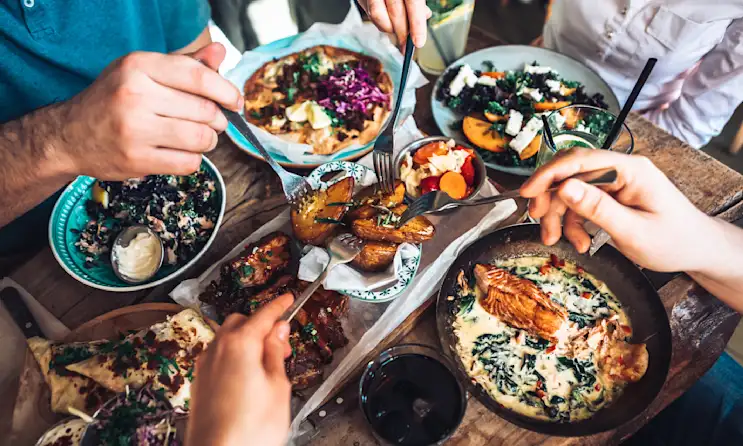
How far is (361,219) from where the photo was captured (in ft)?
6.29

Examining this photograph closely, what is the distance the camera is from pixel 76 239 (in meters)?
2.04

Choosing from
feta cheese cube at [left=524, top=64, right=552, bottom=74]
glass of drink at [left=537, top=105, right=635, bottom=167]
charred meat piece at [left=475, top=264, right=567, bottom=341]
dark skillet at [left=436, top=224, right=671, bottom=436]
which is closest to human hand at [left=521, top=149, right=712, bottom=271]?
dark skillet at [left=436, top=224, right=671, bottom=436]

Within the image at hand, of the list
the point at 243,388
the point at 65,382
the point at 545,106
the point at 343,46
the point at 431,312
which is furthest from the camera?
the point at 343,46

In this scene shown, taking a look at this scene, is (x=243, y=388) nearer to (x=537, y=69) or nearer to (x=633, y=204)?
(x=633, y=204)

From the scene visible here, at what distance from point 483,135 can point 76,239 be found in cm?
186

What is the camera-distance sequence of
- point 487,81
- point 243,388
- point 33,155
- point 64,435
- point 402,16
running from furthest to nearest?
point 487,81 < point 402,16 < point 33,155 < point 64,435 < point 243,388

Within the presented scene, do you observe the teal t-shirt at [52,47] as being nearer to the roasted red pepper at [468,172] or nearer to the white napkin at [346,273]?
the white napkin at [346,273]

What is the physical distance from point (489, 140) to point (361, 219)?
0.87 metres

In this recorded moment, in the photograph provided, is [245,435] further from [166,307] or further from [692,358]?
[692,358]

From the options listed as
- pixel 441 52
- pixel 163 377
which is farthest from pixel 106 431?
pixel 441 52

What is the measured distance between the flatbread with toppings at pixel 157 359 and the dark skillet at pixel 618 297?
0.86 metres

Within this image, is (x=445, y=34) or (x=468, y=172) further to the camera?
(x=445, y=34)

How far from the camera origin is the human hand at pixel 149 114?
142 centimetres

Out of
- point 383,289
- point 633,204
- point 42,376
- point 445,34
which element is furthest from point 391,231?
point 445,34
